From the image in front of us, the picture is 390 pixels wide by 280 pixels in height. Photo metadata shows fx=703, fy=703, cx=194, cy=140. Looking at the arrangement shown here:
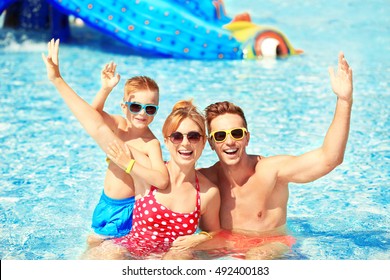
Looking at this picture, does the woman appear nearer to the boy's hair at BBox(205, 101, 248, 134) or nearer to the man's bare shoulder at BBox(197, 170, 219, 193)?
the man's bare shoulder at BBox(197, 170, 219, 193)

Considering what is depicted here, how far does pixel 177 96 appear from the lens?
26.0ft

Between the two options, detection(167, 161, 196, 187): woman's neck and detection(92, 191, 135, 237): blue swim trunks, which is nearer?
detection(167, 161, 196, 187): woman's neck

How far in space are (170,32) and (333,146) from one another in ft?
21.7

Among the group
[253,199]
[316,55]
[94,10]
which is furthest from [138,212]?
[316,55]

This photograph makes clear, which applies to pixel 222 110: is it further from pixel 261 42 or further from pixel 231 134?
pixel 261 42

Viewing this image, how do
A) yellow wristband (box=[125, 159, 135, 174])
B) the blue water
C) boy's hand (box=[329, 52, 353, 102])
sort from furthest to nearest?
1. the blue water
2. yellow wristband (box=[125, 159, 135, 174])
3. boy's hand (box=[329, 52, 353, 102])

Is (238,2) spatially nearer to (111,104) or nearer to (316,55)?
(316,55)

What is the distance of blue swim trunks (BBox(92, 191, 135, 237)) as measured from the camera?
13.0 ft

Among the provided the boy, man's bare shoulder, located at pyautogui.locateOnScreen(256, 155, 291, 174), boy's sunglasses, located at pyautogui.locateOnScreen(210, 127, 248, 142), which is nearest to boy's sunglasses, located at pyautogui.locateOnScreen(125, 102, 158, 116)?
the boy

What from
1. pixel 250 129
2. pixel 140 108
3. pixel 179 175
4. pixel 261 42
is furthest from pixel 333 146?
pixel 261 42

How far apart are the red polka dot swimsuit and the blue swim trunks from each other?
204 mm

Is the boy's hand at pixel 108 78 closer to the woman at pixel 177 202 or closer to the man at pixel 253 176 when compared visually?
the woman at pixel 177 202

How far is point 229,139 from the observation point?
3.60 m

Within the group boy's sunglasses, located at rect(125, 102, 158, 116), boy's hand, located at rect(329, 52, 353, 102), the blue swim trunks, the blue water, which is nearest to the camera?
boy's hand, located at rect(329, 52, 353, 102)
